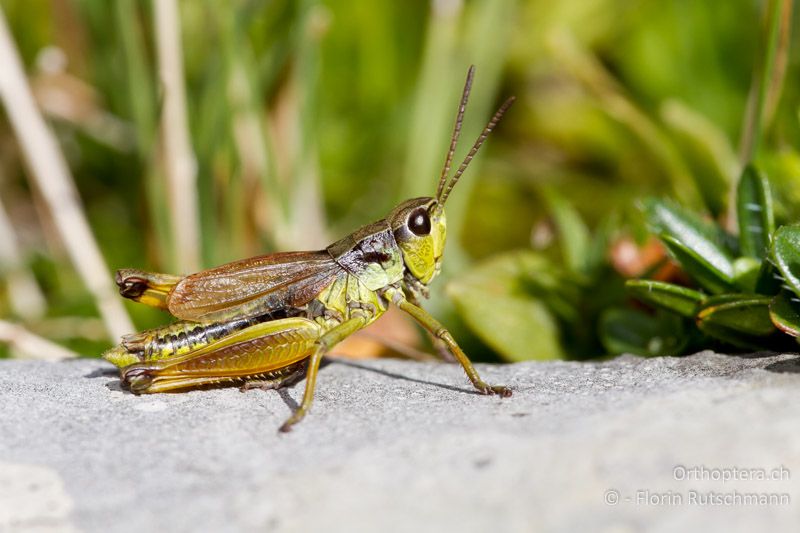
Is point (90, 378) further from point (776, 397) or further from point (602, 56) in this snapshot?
point (602, 56)

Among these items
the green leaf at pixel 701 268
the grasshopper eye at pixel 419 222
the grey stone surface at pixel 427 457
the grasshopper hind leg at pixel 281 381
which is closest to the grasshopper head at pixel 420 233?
the grasshopper eye at pixel 419 222

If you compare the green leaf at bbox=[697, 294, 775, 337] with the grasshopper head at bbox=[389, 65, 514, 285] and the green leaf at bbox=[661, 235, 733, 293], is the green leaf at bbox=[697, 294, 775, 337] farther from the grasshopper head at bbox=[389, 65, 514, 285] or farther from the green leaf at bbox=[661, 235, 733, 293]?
the grasshopper head at bbox=[389, 65, 514, 285]

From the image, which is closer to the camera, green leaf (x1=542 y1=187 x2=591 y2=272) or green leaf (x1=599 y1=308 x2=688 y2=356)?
green leaf (x1=599 y1=308 x2=688 y2=356)

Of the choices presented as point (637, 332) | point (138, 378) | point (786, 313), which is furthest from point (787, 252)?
point (138, 378)

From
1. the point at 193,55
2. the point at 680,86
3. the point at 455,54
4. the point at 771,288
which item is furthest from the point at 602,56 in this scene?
the point at 771,288

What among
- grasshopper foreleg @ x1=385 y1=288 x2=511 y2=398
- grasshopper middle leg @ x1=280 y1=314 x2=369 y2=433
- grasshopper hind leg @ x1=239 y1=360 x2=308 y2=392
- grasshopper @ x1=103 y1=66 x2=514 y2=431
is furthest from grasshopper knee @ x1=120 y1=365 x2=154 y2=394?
grasshopper foreleg @ x1=385 y1=288 x2=511 y2=398

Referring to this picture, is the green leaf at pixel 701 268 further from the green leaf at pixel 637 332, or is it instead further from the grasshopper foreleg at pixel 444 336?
the grasshopper foreleg at pixel 444 336
